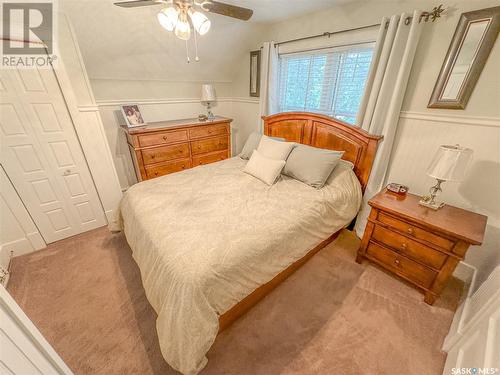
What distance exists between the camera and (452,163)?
1.48m

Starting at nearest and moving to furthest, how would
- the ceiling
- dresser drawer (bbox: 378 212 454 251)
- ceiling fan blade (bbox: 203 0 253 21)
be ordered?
ceiling fan blade (bbox: 203 0 253 21)
dresser drawer (bbox: 378 212 454 251)
the ceiling

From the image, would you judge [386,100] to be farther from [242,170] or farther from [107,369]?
[107,369]

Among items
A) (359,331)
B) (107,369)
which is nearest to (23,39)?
(107,369)

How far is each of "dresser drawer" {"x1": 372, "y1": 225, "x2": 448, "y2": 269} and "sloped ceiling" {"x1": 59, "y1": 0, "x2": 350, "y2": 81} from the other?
228cm

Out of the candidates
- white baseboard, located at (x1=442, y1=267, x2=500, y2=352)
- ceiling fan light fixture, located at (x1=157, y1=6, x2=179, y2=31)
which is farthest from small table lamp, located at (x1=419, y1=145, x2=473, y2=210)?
ceiling fan light fixture, located at (x1=157, y1=6, x2=179, y2=31)

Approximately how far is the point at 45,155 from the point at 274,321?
2.59 meters

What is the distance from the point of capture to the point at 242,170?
233 centimetres

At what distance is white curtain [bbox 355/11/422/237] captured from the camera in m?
1.70

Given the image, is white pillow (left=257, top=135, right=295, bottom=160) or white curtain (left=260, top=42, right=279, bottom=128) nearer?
white pillow (left=257, top=135, right=295, bottom=160)

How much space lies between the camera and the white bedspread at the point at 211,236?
1.09 meters

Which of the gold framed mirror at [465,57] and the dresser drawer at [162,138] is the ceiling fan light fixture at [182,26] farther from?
the gold framed mirror at [465,57]

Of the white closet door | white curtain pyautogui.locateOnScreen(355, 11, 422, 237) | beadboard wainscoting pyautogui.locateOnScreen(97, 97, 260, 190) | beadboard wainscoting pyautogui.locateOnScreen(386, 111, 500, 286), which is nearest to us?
beadboard wainscoting pyautogui.locateOnScreen(386, 111, 500, 286)

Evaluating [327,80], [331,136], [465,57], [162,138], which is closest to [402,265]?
[331,136]

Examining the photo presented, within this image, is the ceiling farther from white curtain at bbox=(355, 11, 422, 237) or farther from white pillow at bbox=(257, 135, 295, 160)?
white pillow at bbox=(257, 135, 295, 160)
